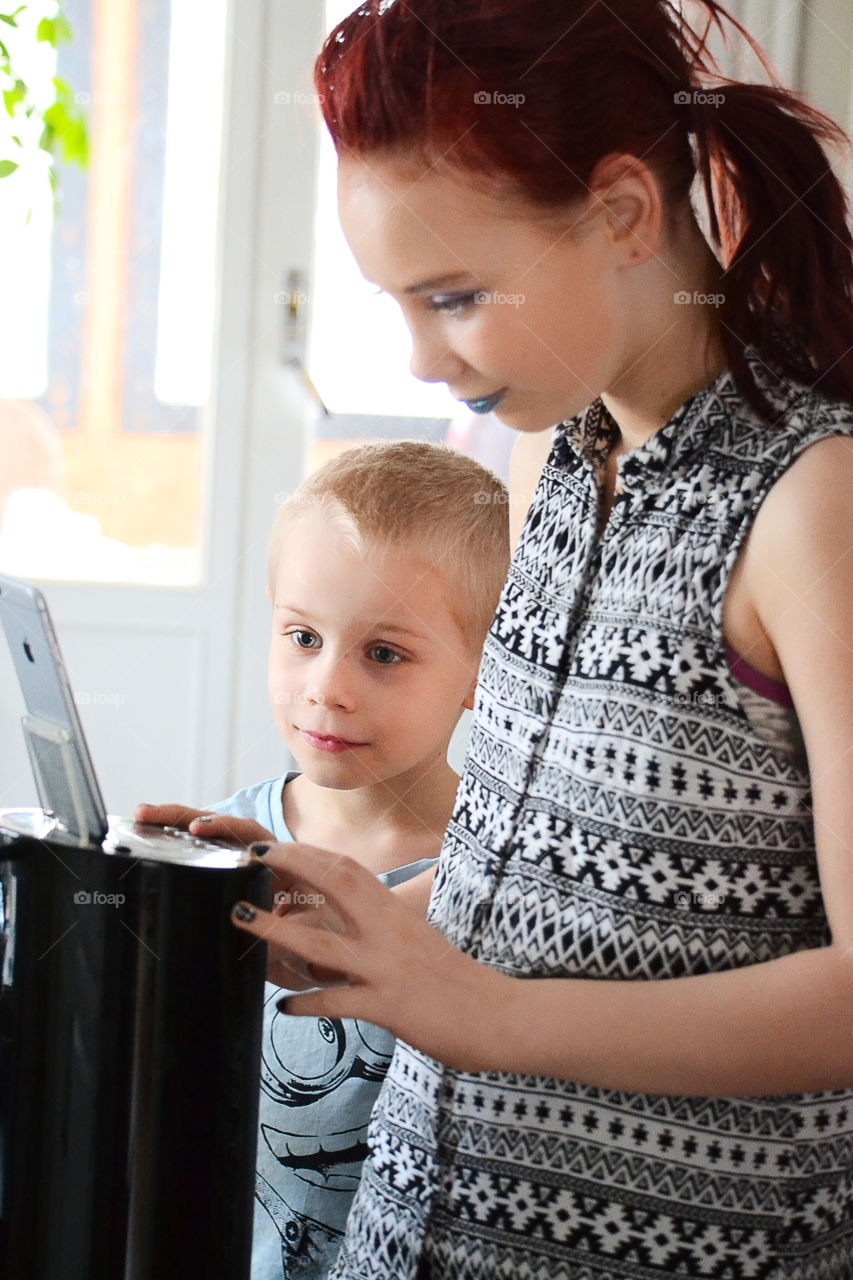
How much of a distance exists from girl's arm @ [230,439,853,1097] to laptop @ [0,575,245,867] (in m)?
0.05

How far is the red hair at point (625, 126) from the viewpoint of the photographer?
684 millimetres

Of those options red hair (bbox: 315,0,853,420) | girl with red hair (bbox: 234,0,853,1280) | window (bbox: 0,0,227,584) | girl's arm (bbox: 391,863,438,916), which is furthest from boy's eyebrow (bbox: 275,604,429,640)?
window (bbox: 0,0,227,584)

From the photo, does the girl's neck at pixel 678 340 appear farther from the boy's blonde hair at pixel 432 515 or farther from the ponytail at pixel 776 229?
the boy's blonde hair at pixel 432 515

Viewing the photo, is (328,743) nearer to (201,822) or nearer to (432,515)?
(432,515)

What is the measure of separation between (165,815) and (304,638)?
0.47 meters

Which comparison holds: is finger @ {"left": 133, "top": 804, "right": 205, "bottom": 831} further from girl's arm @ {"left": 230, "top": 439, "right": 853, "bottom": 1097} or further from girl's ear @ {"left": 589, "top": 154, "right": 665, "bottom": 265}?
girl's ear @ {"left": 589, "top": 154, "right": 665, "bottom": 265}

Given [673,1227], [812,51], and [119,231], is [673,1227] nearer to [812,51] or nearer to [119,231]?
[812,51]

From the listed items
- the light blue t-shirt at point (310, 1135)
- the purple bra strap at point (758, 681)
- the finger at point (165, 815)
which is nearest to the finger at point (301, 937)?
the finger at point (165, 815)

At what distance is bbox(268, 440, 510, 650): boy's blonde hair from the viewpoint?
1.17 meters

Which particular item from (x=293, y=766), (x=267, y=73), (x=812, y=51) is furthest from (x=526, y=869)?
(x=267, y=73)

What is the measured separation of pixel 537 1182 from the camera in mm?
696

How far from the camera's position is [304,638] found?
1.18m

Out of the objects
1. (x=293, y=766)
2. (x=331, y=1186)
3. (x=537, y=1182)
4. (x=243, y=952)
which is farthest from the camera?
(x=293, y=766)

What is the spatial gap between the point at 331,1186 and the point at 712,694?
0.58 meters
